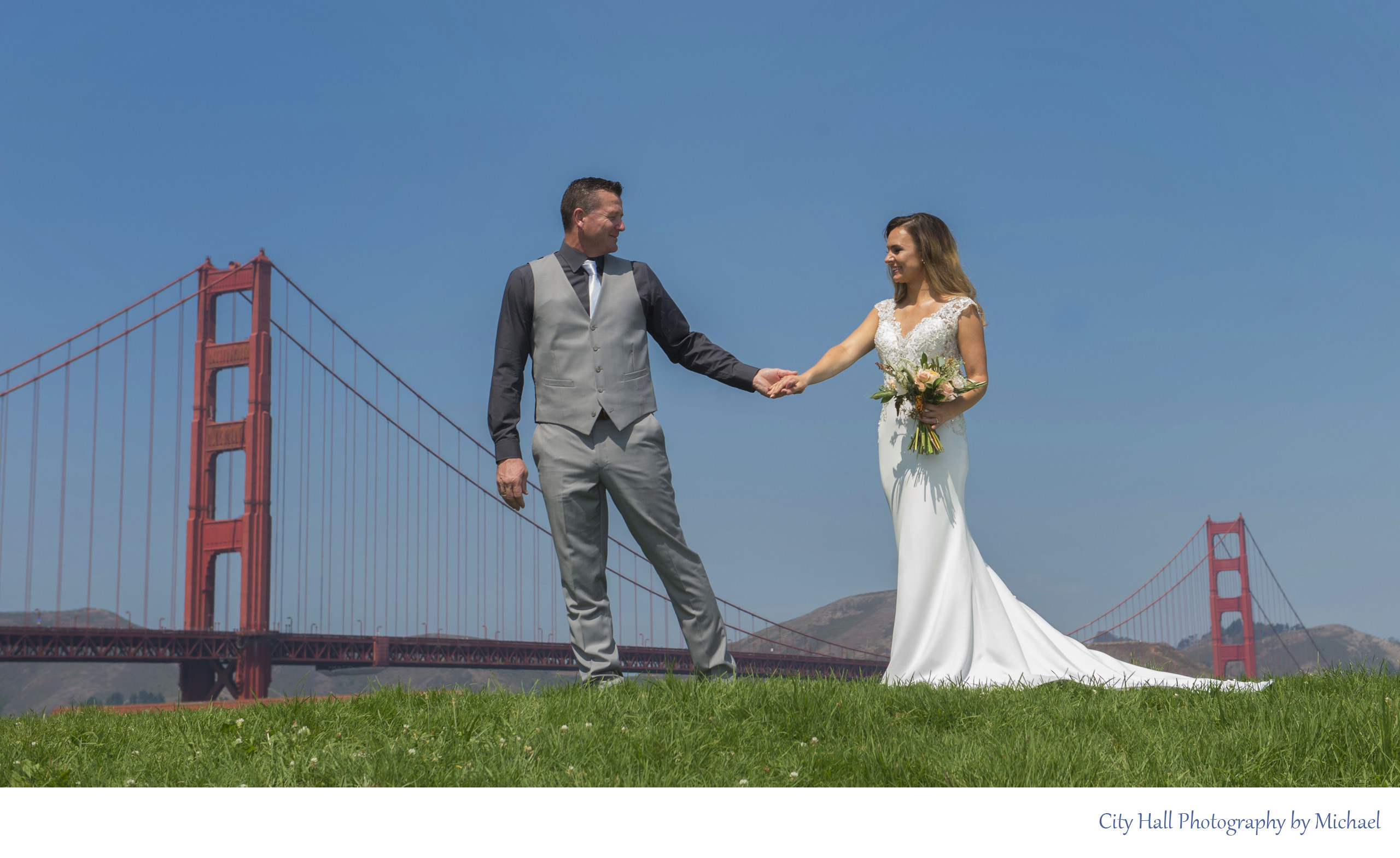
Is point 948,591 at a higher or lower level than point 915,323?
lower

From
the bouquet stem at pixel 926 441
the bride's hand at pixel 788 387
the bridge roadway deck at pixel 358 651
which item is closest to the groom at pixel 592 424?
the bride's hand at pixel 788 387

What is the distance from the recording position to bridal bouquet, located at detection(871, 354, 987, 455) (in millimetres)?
4359

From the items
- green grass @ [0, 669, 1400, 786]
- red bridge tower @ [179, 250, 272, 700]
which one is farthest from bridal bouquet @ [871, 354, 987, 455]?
red bridge tower @ [179, 250, 272, 700]

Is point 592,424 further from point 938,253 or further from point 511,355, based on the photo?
point 938,253

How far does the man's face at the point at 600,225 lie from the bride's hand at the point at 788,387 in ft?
3.04

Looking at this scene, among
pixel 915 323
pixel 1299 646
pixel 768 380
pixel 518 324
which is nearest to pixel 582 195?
pixel 518 324

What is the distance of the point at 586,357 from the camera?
4000 mm

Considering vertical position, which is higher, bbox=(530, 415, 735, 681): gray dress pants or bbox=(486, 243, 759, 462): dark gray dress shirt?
bbox=(486, 243, 759, 462): dark gray dress shirt

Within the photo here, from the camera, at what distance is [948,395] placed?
436 centimetres

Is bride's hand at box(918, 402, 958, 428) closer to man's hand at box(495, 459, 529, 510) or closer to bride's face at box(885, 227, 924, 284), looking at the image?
bride's face at box(885, 227, 924, 284)

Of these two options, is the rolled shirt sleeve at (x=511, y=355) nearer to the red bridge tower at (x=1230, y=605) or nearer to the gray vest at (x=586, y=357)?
the gray vest at (x=586, y=357)

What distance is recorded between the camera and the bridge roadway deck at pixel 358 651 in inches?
1024

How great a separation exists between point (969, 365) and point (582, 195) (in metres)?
1.75
